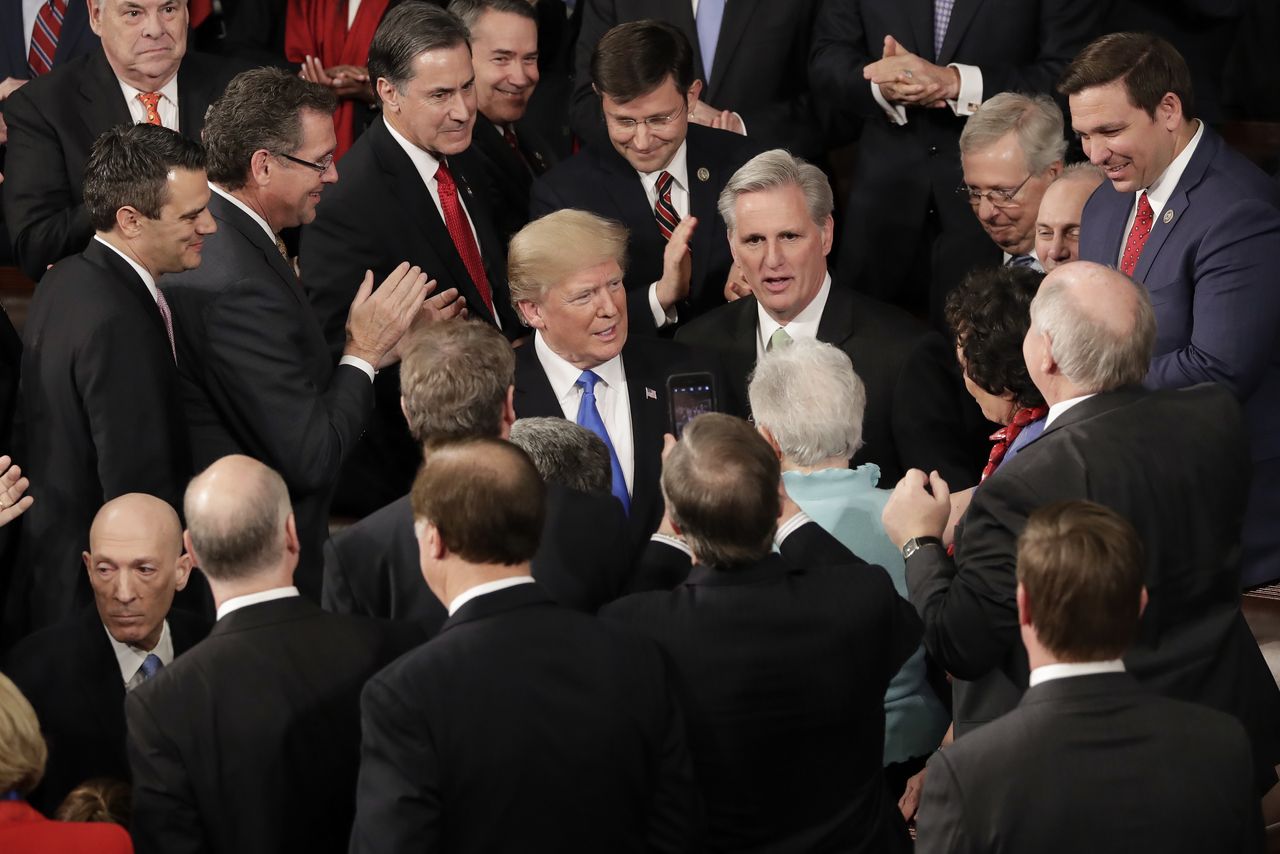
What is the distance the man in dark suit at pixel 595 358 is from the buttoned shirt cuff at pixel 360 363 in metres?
0.39

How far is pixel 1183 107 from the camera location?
411 centimetres

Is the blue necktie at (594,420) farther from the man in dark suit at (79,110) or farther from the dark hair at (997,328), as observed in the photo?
the man in dark suit at (79,110)

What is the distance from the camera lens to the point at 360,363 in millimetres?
4418

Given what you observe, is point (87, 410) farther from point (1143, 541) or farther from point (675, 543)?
point (1143, 541)

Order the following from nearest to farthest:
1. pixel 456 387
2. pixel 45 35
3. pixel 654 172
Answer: pixel 456 387, pixel 654 172, pixel 45 35

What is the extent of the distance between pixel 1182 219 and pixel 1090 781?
205 cm

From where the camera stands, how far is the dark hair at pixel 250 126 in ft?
14.0

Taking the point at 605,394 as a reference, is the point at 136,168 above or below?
above

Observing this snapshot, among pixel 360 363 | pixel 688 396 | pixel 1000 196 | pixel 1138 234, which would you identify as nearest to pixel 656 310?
pixel 688 396

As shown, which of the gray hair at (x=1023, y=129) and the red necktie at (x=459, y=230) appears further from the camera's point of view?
the red necktie at (x=459, y=230)

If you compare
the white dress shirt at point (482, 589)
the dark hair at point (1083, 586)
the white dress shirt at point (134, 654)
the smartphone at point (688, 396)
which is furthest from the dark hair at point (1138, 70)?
the white dress shirt at point (134, 654)

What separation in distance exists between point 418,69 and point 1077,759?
3118mm

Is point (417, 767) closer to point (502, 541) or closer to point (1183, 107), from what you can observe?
point (502, 541)

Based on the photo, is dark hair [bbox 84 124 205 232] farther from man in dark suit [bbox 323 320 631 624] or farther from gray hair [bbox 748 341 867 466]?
gray hair [bbox 748 341 867 466]
